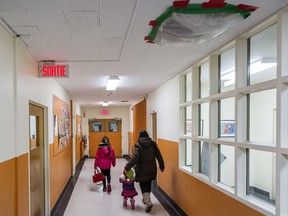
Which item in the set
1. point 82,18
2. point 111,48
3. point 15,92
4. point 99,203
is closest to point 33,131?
point 15,92

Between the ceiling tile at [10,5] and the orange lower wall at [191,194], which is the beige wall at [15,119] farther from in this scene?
the orange lower wall at [191,194]

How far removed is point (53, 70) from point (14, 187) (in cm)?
176

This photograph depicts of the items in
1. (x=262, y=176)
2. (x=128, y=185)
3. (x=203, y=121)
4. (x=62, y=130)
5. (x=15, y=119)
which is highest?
(x=15, y=119)

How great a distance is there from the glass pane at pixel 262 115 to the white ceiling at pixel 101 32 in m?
0.82

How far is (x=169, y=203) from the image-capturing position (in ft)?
17.4

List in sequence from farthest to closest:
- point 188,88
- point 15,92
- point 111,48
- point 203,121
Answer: point 188,88, point 203,121, point 111,48, point 15,92

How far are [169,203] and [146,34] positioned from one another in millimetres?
3927

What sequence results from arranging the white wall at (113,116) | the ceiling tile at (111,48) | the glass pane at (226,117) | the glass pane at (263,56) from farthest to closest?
the white wall at (113,116) < the glass pane at (226,117) < the ceiling tile at (111,48) < the glass pane at (263,56)

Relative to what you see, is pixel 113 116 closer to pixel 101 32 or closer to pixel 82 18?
pixel 101 32

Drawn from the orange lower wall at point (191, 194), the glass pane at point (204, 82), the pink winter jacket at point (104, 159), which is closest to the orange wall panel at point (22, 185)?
the orange lower wall at point (191, 194)

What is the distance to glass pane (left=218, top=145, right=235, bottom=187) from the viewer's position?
3.35 metres

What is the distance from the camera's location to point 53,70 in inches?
145

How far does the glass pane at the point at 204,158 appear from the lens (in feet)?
Answer: 13.0

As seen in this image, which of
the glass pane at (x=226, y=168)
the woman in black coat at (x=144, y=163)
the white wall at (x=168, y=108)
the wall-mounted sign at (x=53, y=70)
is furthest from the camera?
the white wall at (x=168, y=108)
